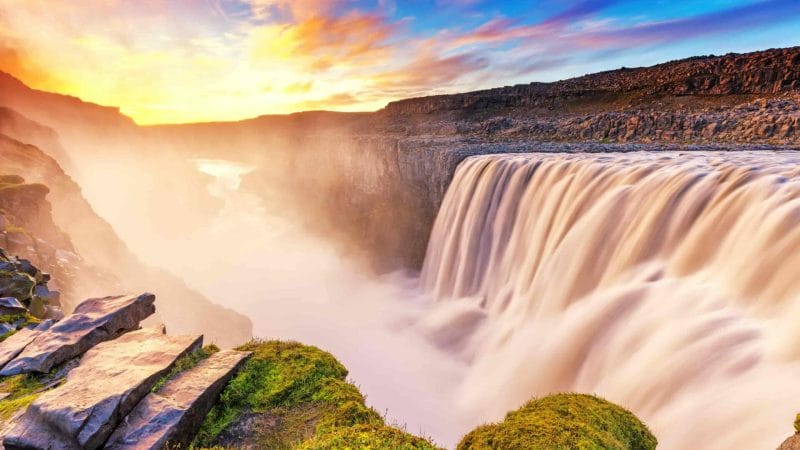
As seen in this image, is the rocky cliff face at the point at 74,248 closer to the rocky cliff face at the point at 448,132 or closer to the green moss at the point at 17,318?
the rocky cliff face at the point at 448,132

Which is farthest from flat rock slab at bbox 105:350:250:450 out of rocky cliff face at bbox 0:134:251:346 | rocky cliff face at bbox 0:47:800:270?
rocky cliff face at bbox 0:47:800:270

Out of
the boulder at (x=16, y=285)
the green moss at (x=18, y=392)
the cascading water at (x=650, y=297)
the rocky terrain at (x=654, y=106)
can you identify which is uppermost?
the rocky terrain at (x=654, y=106)

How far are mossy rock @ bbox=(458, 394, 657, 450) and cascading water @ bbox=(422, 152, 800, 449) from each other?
2.64 metres

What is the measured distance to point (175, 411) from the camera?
15.2 ft

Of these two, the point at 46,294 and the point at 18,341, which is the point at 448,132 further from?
the point at 18,341

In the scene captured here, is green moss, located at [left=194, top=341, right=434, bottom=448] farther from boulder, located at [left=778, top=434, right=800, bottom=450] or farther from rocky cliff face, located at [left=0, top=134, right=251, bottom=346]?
rocky cliff face, located at [left=0, top=134, right=251, bottom=346]

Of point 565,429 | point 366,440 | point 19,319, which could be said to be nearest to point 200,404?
point 366,440

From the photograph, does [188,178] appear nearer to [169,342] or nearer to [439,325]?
[439,325]

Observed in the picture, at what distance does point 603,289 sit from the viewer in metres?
13.0

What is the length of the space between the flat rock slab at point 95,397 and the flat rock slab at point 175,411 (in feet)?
0.49

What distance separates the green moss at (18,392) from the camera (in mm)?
4918

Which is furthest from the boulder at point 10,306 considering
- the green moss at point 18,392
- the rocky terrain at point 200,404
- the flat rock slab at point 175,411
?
the flat rock slab at point 175,411

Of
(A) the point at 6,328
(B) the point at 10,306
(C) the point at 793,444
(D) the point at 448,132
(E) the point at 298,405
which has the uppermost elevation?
(D) the point at 448,132

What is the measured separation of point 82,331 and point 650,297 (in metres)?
12.4
